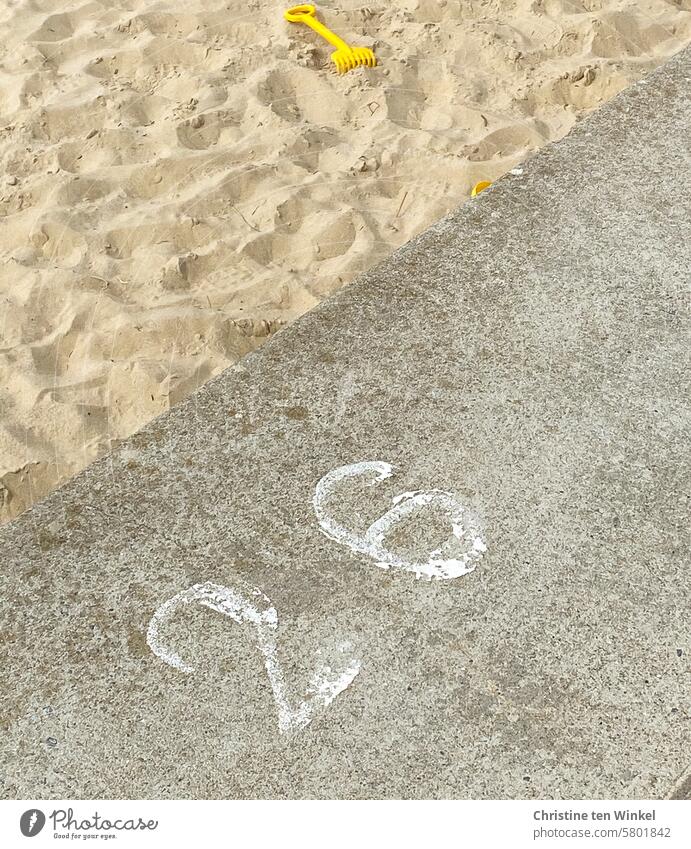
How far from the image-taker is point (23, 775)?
178 centimetres

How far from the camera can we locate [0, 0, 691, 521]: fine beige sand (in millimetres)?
3061

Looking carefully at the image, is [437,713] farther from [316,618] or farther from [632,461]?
[632,461]

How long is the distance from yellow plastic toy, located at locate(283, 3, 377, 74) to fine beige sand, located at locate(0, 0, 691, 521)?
0.04 meters

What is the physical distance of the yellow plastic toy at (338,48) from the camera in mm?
4191

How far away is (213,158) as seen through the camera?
148 inches

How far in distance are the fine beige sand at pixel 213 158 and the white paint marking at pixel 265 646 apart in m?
0.92

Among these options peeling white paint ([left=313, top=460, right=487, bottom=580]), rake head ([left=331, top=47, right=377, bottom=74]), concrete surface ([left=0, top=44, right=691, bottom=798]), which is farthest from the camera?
rake head ([left=331, top=47, right=377, bottom=74])

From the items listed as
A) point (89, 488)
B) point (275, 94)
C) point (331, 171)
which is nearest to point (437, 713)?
point (89, 488)

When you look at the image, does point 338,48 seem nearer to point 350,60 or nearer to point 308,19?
point 350,60

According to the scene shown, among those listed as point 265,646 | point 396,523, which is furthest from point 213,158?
point 265,646

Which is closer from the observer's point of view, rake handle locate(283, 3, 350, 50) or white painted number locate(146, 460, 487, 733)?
white painted number locate(146, 460, 487, 733)

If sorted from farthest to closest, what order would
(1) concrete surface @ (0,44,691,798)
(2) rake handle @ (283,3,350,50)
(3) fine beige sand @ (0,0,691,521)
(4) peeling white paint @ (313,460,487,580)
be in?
(2) rake handle @ (283,3,350,50), (3) fine beige sand @ (0,0,691,521), (4) peeling white paint @ (313,460,487,580), (1) concrete surface @ (0,44,691,798)

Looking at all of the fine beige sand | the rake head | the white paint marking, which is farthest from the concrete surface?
the rake head

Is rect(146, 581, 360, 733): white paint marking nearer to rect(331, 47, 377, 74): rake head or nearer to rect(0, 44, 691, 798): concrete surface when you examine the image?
rect(0, 44, 691, 798): concrete surface
